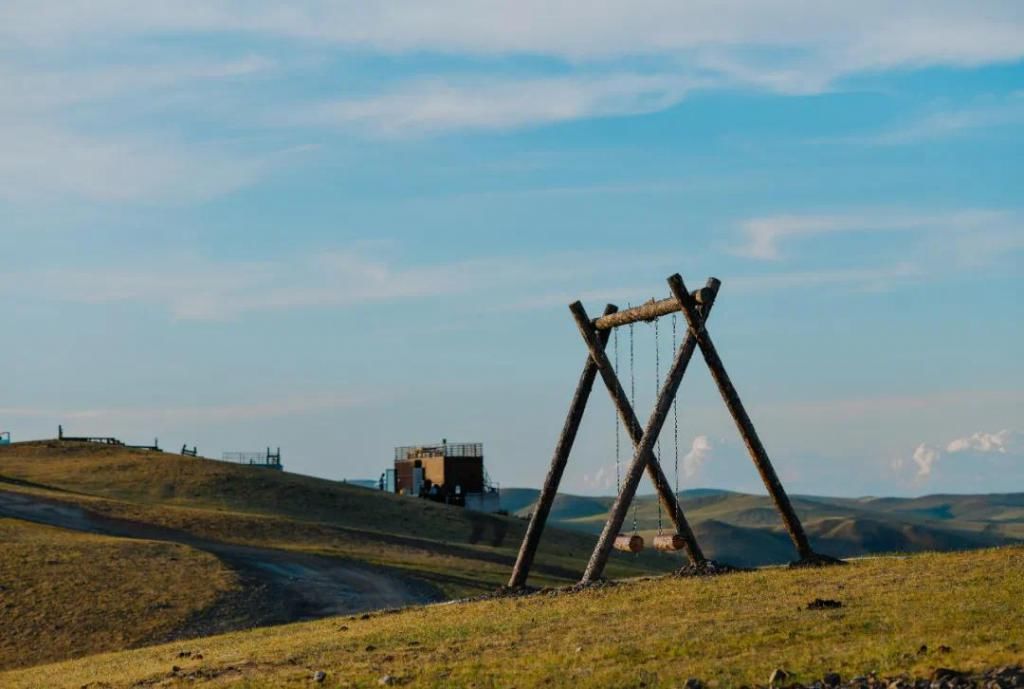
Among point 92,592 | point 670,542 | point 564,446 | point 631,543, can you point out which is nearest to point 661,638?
point 670,542

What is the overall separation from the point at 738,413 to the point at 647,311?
3.16 m

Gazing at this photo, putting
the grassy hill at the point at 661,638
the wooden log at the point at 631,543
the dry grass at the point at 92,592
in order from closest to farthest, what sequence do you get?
the grassy hill at the point at 661,638, the wooden log at the point at 631,543, the dry grass at the point at 92,592

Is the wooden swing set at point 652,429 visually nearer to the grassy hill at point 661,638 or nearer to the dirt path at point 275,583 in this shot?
the grassy hill at point 661,638

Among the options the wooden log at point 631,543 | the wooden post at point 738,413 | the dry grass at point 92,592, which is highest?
the wooden post at point 738,413

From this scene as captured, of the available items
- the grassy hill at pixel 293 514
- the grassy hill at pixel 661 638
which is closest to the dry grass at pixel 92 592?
the grassy hill at pixel 661 638

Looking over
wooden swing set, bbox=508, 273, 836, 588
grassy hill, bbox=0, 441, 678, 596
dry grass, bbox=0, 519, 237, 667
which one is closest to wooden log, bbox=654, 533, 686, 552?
wooden swing set, bbox=508, 273, 836, 588

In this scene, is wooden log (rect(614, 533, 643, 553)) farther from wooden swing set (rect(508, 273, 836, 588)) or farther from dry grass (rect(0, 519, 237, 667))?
dry grass (rect(0, 519, 237, 667))

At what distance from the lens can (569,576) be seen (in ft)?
245

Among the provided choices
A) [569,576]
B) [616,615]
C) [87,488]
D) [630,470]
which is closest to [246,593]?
[630,470]

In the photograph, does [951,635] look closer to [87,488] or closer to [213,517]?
[213,517]

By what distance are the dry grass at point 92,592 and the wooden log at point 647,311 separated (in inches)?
636

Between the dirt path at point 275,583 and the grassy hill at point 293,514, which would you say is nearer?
the dirt path at point 275,583

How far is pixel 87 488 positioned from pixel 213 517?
696 inches

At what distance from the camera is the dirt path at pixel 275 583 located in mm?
Result: 46125
